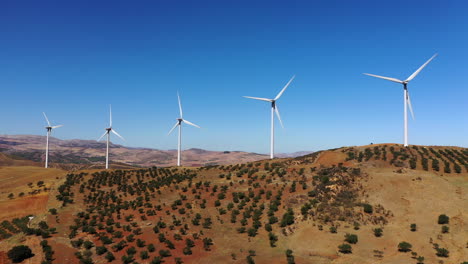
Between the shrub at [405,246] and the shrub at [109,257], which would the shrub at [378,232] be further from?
the shrub at [109,257]

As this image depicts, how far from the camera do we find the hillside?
117ft

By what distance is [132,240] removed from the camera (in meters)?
41.2

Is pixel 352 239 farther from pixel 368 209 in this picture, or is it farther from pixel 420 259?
pixel 368 209

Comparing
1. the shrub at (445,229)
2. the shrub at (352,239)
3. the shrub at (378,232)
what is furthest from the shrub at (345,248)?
the shrub at (445,229)

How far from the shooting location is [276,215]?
48031 millimetres

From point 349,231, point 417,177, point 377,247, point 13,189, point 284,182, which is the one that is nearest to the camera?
point 377,247

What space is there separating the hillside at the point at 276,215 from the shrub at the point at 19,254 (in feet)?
3.54

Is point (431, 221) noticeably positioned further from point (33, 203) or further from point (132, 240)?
point (33, 203)

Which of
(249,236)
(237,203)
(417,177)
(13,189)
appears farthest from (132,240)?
(13,189)

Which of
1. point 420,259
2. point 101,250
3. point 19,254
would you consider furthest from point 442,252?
point 19,254

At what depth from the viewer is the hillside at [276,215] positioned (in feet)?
117

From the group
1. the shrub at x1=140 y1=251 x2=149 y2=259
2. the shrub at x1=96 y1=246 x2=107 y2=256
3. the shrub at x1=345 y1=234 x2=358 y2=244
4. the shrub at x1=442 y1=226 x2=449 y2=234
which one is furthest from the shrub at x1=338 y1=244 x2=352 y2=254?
the shrub at x1=96 y1=246 x2=107 y2=256

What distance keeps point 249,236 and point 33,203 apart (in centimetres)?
5389

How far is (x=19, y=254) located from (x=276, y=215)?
116ft
